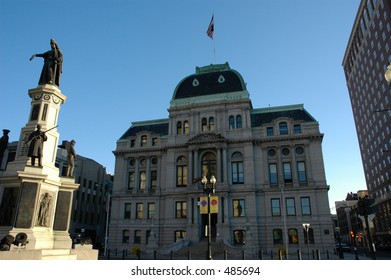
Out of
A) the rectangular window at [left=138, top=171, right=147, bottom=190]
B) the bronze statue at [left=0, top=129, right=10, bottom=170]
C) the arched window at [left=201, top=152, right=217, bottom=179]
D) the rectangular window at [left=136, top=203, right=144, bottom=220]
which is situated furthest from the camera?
the rectangular window at [left=138, top=171, right=147, bottom=190]

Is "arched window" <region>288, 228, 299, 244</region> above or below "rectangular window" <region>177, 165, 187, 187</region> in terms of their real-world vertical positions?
below

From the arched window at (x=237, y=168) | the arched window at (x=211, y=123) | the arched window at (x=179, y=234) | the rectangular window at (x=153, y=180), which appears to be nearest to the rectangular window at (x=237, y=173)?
the arched window at (x=237, y=168)

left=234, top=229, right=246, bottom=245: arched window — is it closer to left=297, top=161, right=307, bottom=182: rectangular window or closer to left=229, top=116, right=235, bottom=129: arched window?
left=297, top=161, right=307, bottom=182: rectangular window

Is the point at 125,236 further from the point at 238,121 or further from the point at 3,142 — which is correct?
the point at 3,142

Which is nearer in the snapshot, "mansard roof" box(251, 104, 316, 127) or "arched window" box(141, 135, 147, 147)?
"mansard roof" box(251, 104, 316, 127)

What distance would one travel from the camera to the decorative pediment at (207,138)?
44.3m

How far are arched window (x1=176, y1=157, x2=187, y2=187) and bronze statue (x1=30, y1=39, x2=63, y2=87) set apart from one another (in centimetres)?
3160

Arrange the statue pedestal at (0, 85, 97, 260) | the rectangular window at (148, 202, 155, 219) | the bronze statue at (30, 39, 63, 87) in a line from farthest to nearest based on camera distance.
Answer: the rectangular window at (148, 202, 155, 219), the bronze statue at (30, 39, 63, 87), the statue pedestal at (0, 85, 97, 260)

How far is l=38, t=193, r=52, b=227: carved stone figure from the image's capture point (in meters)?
12.9

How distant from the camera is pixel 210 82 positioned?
50.1 meters

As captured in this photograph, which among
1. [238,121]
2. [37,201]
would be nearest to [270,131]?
[238,121]

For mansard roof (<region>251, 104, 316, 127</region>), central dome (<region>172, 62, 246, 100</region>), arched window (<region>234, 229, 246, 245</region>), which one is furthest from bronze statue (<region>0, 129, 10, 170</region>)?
central dome (<region>172, 62, 246, 100</region>)

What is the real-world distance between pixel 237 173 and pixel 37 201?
34012 mm
